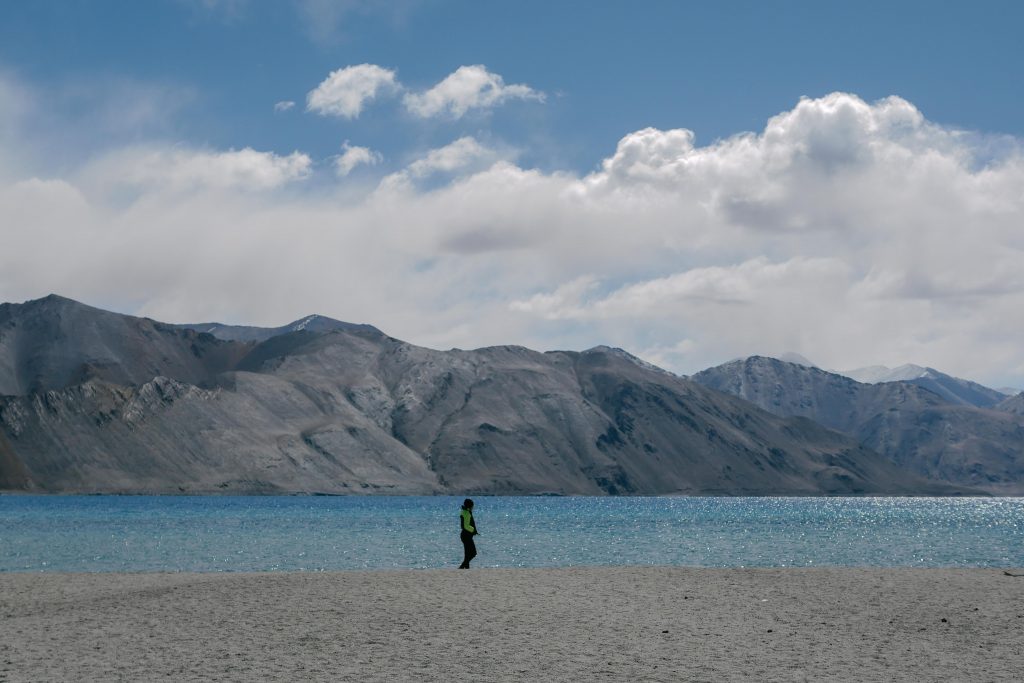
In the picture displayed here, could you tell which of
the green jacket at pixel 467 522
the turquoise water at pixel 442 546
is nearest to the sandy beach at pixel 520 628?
the green jacket at pixel 467 522

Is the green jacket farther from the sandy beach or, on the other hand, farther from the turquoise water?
the turquoise water

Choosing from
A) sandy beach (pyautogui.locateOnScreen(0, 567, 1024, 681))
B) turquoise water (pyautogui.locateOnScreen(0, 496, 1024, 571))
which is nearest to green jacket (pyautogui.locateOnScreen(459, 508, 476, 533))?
sandy beach (pyautogui.locateOnScreen(0, 567, 1024, 681))

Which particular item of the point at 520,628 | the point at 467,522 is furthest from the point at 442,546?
the point at 520,628

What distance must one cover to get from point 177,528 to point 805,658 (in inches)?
3134

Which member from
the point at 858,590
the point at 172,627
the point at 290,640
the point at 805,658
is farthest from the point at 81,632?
the point at 858,590

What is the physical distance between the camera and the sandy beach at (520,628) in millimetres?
17828

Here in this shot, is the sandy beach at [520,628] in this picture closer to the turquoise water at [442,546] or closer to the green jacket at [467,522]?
the green jacket at [467,522]

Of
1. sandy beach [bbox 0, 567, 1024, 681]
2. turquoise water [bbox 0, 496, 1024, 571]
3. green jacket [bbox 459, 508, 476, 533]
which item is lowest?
turquoise water [bbox 0, 496, 1024, 571]

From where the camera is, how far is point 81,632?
2159 cm

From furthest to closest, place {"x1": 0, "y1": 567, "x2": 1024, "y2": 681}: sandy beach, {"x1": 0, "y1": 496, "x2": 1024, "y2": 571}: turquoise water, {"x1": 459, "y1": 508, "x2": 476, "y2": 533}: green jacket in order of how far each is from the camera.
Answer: {"x1": 0, "y1": 496, "x2": 1024, "y2": 571}: turquoise water, {"x1": 459, "y1": 508, "x2": 476, "y2": 533}: green jacket, {"x1": 0, "y1": 567, "x2": 1024, "y2": 681}: sandy beach

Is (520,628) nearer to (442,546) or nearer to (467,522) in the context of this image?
(467,522)

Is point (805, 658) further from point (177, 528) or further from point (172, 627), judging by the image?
point (177, 528)

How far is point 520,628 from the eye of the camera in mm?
22203

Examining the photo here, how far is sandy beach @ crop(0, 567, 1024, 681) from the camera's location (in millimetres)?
17828
